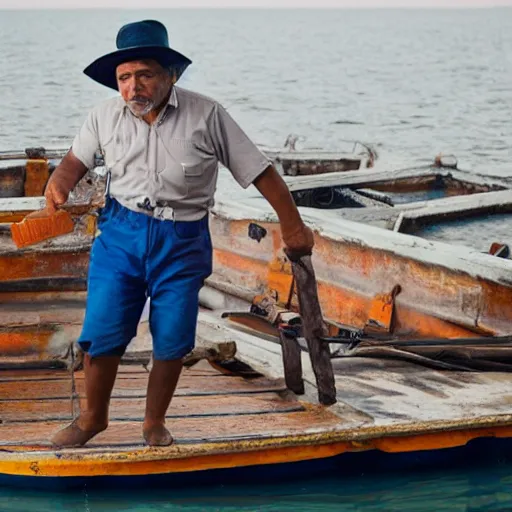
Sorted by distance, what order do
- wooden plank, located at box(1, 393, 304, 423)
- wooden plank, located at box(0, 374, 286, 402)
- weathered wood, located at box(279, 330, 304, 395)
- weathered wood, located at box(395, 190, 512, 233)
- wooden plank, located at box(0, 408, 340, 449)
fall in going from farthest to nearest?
weathered wood, located at box(395, 190, 512, 233)
wooden plank, located at box(0, 374, 286, 402)
weathered wood, located at box(279, 330, 304, 395)
wooden plank, located at box(1, 393, 304, 423)
wooden plank, located at box(0, 408, 340, 449)

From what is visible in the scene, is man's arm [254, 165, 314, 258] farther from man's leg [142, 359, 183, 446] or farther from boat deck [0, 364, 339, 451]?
boat deck [0, 364, 339, 451]

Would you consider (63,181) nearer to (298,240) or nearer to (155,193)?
(155,193)

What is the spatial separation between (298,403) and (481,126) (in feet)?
74.3

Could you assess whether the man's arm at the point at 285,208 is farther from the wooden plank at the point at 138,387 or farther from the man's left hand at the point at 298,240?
the wooden plank at the point at 138,387

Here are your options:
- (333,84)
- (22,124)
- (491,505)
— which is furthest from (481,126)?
(491,505)

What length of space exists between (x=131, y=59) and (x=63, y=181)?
51cm

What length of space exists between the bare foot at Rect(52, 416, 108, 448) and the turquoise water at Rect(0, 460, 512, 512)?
0.34 metres

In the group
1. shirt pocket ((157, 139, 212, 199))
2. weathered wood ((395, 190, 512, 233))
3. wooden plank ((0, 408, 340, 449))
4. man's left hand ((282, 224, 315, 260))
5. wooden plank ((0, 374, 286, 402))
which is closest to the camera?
shirt pocket ((157, 139, 212, 199))

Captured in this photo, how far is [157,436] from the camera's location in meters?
4.86

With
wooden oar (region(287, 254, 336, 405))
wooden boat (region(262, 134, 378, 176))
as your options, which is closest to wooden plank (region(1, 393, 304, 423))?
wooden oar (region(287, 254, 336, 405))

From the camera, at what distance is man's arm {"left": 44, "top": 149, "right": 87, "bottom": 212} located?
4.55 m

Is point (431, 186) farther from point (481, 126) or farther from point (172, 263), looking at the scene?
point (481, 126)

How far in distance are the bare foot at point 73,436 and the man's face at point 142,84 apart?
1.24m

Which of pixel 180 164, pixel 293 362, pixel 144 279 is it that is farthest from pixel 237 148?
pixel 293 362
